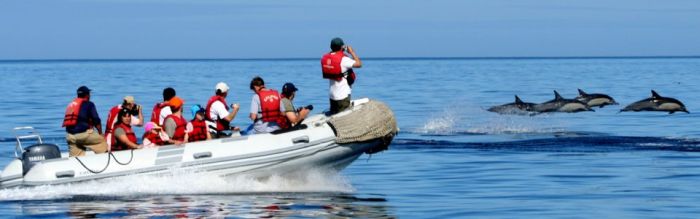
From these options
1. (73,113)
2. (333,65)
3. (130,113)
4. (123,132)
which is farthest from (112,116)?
(333,65)

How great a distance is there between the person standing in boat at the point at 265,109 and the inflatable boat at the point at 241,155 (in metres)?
0.26

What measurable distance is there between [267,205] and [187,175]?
1503 millimetres

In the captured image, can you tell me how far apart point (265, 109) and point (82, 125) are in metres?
2.73

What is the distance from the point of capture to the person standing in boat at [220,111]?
18.0 meters

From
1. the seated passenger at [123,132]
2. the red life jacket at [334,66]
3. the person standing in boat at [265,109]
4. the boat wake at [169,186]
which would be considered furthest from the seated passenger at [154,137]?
the red life jacket at [334,66]

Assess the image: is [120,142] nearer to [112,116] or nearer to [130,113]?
[112,116]

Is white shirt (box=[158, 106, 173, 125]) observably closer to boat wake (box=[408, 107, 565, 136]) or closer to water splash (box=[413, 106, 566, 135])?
boat wake (box=[408, 107, 565, 136])

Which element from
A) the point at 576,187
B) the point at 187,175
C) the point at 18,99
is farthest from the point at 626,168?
the point at 18,99

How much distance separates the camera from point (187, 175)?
17766 millimetres

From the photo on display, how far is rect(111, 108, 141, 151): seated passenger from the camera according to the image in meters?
17.2

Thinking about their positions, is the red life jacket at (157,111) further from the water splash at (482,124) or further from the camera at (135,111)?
the water splash at (482,124)

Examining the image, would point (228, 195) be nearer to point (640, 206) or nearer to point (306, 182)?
point (306, 182)

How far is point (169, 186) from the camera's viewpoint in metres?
17.8

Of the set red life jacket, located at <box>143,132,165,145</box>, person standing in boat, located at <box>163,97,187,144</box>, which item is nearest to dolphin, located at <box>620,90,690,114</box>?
person standing in boat, located at <box>163,97,187,144</box>
